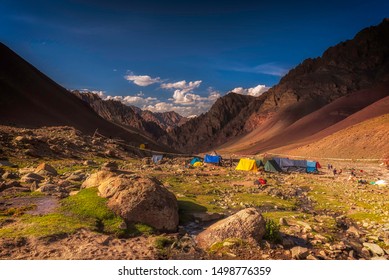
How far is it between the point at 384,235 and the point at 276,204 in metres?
7.34

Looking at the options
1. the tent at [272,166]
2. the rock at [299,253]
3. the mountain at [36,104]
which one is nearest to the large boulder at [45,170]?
the rock at [299,253]

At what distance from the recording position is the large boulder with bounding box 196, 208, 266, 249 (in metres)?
11.4

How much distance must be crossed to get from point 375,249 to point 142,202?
1014 centimetres

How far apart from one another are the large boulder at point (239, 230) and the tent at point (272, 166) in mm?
35265

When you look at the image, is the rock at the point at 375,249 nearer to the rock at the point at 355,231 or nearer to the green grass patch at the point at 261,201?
the rock at the point at 355,231

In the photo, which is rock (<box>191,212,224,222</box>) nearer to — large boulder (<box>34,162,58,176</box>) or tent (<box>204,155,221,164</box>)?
large boulder (<box>34,162,58,176</box>)

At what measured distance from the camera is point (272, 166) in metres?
46.5

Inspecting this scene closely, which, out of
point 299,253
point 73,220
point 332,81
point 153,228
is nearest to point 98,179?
point 73,220

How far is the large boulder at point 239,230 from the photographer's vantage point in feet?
37.5

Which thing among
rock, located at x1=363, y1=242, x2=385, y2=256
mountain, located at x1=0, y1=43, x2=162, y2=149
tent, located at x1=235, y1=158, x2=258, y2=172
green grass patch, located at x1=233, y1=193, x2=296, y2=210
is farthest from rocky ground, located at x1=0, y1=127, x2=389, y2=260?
mountain, located at x1=0, y1=43, x2=162, y2=149

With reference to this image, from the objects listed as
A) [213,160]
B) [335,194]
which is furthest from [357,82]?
[335,194]

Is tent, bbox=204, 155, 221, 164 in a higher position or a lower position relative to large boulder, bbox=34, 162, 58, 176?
lower

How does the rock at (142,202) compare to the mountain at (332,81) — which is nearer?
the rock at (142,202)

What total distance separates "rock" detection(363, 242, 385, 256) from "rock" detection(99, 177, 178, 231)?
8.43 meters
